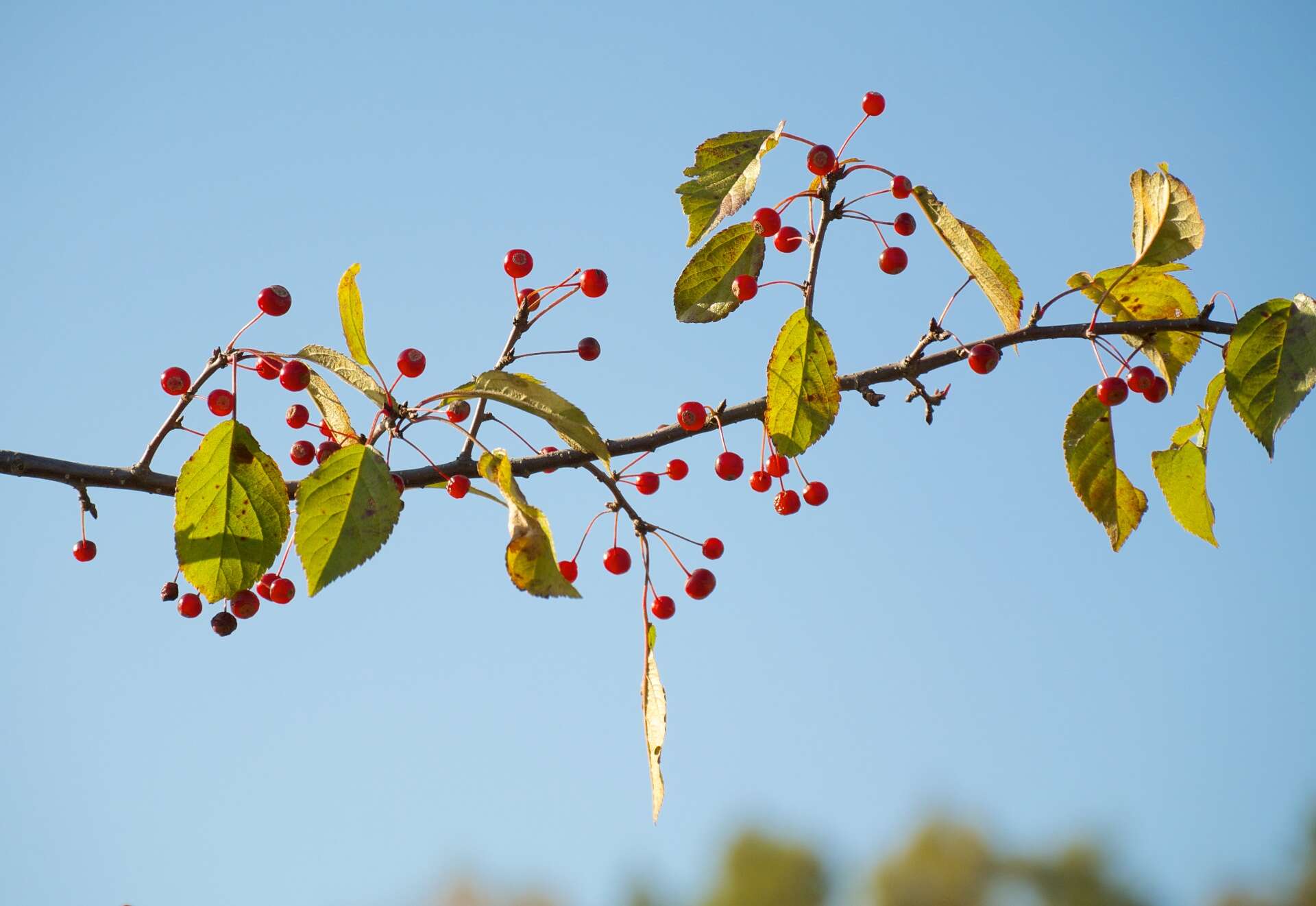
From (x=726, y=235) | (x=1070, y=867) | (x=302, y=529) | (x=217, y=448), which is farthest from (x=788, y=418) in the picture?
(x=1070, y=867)

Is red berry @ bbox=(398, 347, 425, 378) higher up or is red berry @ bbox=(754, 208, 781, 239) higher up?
red berry @ bbox=(754, 208, 781, 239)

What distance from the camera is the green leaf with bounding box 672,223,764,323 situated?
7.02 feet

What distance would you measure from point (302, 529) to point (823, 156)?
3.88 feet

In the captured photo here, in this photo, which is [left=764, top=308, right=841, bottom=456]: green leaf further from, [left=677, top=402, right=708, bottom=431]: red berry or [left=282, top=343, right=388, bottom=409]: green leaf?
[left=282, top=343, right=388, bottom=409]: green leaf

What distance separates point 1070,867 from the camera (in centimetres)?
3272

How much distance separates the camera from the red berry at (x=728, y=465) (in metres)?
2.31

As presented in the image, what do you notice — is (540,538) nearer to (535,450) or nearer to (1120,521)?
(535,450)

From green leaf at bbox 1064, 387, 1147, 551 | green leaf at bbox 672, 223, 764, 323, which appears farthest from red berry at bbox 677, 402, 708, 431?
green leaf at bbox 1064, 387, 1147, 551

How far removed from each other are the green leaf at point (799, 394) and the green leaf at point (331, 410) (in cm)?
82

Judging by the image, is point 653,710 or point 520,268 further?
point 520,268

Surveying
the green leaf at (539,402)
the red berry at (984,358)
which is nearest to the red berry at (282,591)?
the green leaf at (539,402)

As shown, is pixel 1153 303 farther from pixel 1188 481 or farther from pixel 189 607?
pixel 189 607

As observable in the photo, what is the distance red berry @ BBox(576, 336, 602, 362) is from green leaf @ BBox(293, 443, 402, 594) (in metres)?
0.76

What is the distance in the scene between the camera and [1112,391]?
6.89 ft
